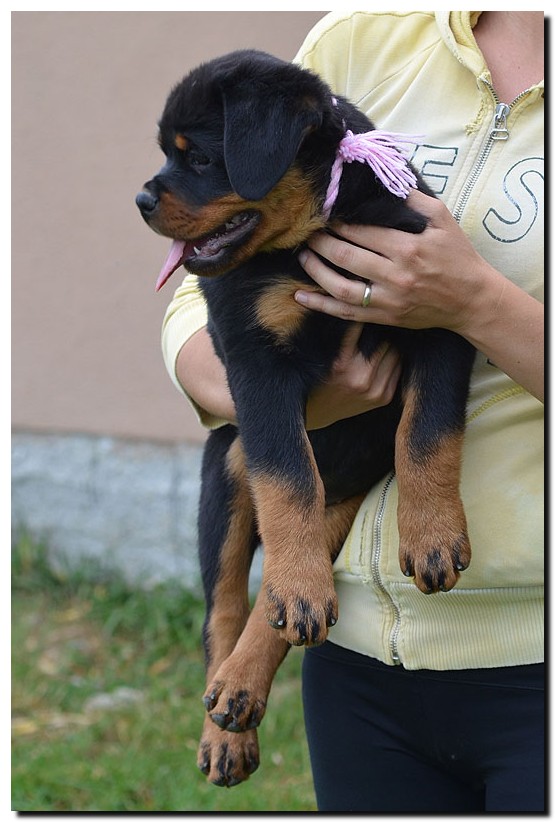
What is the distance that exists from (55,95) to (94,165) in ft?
1.21

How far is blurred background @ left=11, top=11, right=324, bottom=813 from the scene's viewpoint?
4797 millimetres

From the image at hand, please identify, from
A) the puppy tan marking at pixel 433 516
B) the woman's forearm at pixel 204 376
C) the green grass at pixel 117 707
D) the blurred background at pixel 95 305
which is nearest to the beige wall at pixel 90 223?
the blurred background at pixel 95 305

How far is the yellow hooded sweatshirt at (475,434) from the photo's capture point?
210 centimetres

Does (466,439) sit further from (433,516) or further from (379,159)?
(379,159)

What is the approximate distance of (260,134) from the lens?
209 cm

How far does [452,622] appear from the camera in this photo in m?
2.14

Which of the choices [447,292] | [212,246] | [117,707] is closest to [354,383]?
[447,292]

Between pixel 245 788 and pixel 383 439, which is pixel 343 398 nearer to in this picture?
pixel 383 439

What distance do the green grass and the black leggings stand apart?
1.64m

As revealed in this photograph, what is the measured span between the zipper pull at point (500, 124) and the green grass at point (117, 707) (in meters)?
2.55

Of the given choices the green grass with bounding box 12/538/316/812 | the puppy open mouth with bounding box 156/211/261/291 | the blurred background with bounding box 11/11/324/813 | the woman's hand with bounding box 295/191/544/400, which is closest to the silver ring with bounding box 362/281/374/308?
the woman's hand with bounding box 295/191/544/400

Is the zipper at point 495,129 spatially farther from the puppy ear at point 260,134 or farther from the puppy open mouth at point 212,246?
the puppy open mouth at point 212,246

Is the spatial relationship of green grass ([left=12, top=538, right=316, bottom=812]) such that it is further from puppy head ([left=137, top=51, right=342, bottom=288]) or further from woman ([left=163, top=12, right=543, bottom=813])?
puppy head ([left=137, top=51, right=342, bottom=288])
